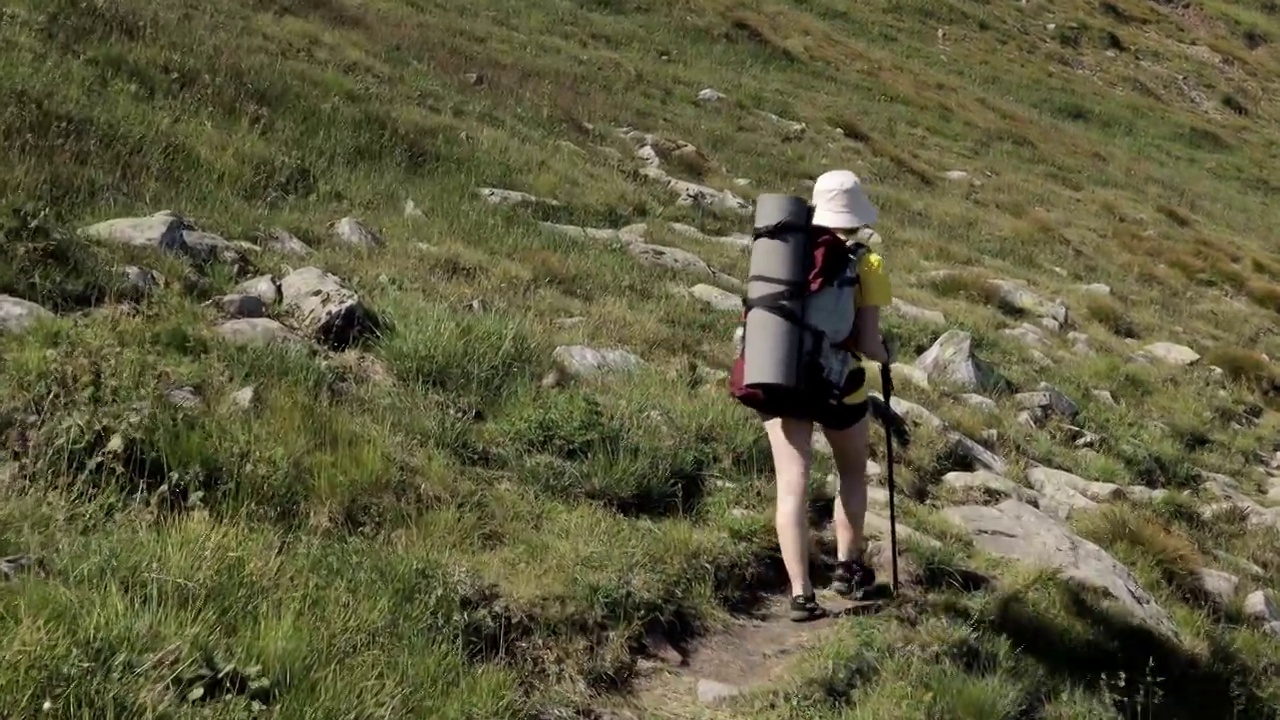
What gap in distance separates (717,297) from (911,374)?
5.87ft

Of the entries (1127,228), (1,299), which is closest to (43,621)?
(1,299)

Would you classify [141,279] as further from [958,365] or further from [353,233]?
[958,365]

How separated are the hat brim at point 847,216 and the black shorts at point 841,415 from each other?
78cm

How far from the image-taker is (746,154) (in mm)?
17375

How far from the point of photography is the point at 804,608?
4.64 m

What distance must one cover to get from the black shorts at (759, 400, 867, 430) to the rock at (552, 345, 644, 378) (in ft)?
6.26

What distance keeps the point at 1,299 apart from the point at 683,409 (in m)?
3.47

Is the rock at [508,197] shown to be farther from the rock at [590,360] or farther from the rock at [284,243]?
the rock at [590,360]

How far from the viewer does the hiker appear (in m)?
4.52

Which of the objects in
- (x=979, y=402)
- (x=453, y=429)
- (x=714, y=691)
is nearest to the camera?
(x=714, y=691)

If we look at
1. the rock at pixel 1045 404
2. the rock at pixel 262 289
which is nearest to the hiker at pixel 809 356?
the rock at pixel 262 289

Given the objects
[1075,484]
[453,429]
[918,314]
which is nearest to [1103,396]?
[918,314]

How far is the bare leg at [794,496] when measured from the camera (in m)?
4.64

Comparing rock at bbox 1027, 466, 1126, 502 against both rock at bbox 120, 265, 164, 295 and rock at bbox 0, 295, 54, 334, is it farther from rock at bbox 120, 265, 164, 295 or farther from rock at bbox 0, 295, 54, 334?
rock at bbox 0, 295, 54, 334
